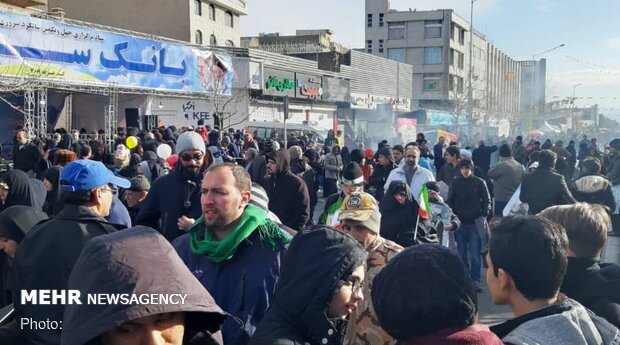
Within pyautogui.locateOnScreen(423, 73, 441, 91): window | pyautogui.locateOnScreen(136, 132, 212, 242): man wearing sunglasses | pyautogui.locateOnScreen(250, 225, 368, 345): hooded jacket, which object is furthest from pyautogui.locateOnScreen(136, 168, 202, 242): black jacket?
pyautogui.locateOnScreen(423, 73, 441, 91): window

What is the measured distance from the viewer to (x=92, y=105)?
27344 mm

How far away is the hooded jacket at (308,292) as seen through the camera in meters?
2.37

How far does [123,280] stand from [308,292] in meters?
0.94

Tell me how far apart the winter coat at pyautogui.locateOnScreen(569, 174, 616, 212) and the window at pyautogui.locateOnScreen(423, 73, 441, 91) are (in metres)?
63.3

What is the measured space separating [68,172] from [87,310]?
211 centimetres

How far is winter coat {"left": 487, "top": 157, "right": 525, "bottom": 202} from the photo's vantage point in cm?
991

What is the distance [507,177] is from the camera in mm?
9969

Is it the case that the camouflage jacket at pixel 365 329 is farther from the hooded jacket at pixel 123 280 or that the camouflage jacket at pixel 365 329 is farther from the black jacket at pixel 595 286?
the hooded jacket at pixel 123 280

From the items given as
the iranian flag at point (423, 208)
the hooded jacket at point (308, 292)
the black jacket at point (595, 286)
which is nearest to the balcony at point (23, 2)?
the iranian flag at point (423, 208)

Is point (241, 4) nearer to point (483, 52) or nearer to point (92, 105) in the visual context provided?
point (92, 105)

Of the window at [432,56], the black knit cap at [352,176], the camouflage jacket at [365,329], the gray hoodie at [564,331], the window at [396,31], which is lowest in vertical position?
the camouflage jacket at [365,329]

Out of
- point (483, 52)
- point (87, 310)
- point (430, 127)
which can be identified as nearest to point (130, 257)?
point (87, 310)

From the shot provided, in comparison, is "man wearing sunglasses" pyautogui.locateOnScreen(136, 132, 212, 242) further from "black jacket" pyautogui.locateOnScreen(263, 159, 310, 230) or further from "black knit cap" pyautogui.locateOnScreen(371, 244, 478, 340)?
"black knit cap" pyautogui.locateOnScreen(371, 244, 478, 340)

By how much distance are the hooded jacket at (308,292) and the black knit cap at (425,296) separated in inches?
19.1
